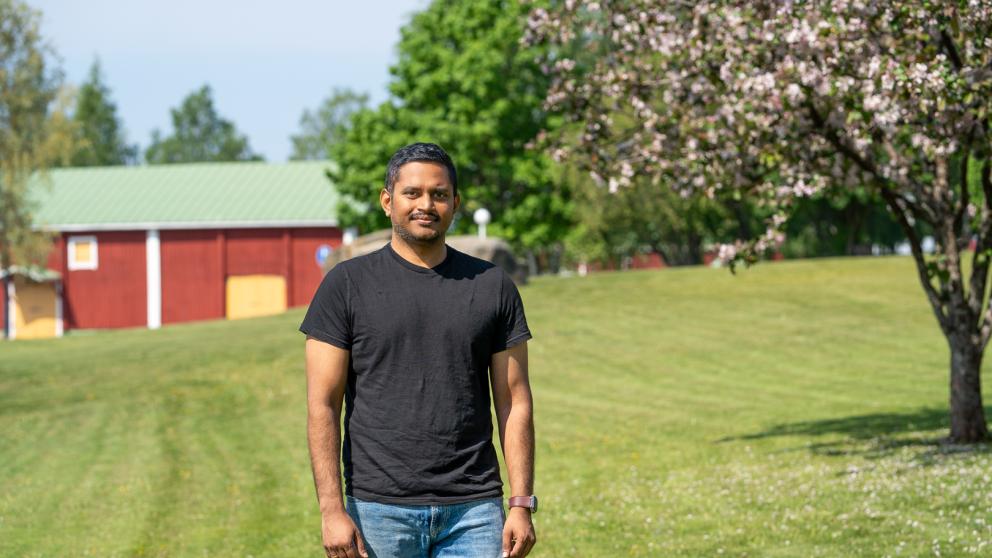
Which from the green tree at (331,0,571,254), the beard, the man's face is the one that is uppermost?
the green tree at (331,0,571,254)

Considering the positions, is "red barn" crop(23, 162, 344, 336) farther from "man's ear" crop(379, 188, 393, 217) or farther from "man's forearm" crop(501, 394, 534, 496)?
"man's forearm" crop(501, 394, 534, 496)

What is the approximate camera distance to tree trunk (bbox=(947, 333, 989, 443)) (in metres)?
16.9

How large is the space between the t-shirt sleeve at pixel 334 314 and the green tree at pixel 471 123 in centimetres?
5337

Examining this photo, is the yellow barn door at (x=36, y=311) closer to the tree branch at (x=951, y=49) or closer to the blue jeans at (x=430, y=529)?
the tree branch at (x=951, y=49)

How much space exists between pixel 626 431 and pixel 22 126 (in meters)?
44.5

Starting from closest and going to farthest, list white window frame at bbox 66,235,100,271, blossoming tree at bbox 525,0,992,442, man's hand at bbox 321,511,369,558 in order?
1. man's hand at bbox 321,511,369,558
2. blossoming tree at bbox 525,0,992,442
3. white window frame at bbox 66,235,100,271

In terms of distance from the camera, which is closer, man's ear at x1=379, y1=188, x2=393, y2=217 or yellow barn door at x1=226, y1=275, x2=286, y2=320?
man's ear at x1=379, y1=188, x2=393, y2=217

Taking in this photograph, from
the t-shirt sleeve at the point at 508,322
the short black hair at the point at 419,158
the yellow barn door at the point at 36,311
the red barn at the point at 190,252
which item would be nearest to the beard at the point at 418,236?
the short black hair at the point at 419,158

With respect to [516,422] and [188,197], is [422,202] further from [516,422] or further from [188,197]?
[188,197]

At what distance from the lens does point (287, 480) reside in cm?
1784

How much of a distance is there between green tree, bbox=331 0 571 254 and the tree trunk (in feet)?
140

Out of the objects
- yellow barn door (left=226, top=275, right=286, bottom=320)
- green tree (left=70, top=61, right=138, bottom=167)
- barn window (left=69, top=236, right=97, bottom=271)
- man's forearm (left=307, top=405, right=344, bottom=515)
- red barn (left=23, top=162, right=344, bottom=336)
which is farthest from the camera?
green tree (left=70, top=61, right=138, bottom=167)

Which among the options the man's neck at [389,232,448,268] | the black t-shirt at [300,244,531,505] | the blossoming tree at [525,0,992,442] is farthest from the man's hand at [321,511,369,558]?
the blossoming tree at [525,0,992,442]

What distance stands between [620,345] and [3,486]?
19903mm
